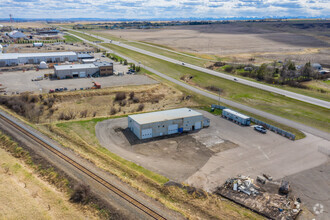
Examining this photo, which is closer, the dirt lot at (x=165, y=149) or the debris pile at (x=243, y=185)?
the debris pile at (x=243, y=185)

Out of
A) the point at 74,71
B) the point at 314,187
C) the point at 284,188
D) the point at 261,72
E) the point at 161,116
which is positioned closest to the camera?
the point at 284,188

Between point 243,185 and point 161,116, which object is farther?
point 161,116

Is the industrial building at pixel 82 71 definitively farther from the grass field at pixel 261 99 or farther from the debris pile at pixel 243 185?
the debris pile at pixel 243 185

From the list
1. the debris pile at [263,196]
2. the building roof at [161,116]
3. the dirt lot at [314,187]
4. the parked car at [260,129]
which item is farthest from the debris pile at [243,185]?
the building roof at [161,116]

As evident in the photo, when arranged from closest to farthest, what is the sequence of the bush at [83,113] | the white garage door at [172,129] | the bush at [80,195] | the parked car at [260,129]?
the bush at [80,195] → the white garage door at [172,129] → the parked car at [260,129] → the bush at [83,113]

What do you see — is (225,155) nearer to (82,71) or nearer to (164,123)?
(164,123)

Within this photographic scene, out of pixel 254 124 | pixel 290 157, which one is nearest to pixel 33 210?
pixel 290 157

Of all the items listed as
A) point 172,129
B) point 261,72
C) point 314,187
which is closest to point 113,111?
point 172,129
